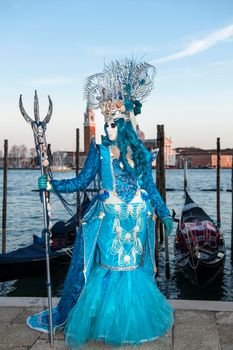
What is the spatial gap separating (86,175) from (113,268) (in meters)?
0.72

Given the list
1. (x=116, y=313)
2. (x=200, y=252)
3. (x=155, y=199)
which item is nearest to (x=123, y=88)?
(x=155, y=199)

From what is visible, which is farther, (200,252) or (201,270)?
(200,252)

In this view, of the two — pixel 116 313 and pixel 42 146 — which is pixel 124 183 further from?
pixel 116 313

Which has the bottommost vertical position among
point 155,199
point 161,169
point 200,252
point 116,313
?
point 200,252

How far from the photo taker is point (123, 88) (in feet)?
11.3

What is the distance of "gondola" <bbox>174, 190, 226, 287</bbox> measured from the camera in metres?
7.99

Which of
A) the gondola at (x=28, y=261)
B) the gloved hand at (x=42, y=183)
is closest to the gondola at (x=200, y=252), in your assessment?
the gondola at (x=28, y=261)

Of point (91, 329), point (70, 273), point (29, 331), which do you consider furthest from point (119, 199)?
point (29, 331)

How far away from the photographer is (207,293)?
8.04 metres

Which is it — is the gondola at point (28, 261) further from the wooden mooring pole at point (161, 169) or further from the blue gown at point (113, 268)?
the blue gown at point (113, 268)

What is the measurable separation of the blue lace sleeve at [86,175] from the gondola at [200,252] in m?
5.01

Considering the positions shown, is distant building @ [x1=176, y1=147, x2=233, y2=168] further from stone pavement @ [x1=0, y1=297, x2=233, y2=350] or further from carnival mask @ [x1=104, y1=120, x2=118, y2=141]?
carnival mask @ [x1=104, y1=120, x2=118, y2=141]

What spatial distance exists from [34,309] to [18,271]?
4.73 metres

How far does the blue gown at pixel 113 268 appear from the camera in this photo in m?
3.12
